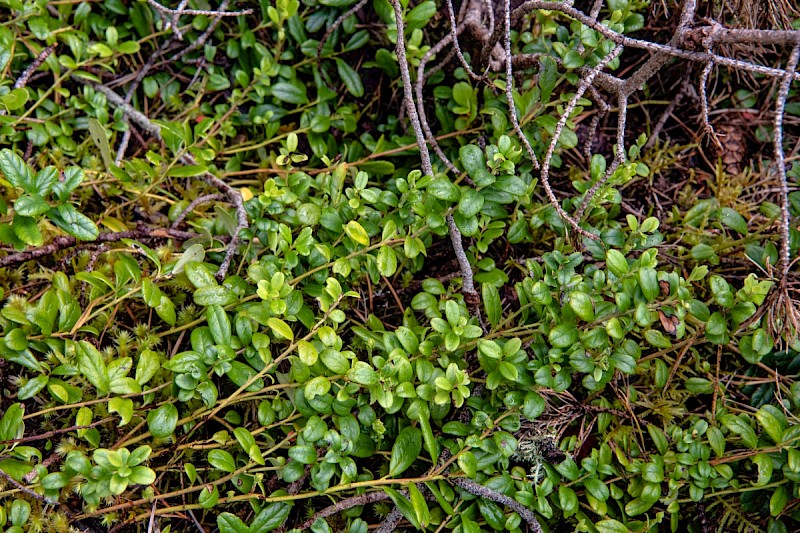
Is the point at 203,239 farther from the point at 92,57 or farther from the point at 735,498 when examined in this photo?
the point at 735,498

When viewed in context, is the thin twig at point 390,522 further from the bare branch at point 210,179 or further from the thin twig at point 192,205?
the thin twig at point 192,205

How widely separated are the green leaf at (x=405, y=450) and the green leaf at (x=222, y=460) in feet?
1.87

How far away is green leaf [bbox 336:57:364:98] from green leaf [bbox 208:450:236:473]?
1.84m

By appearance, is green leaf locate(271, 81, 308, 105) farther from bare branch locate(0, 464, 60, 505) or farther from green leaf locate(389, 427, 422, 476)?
bare branch locate(0, 464, 60, 505)

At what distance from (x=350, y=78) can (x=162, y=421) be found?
1878mm

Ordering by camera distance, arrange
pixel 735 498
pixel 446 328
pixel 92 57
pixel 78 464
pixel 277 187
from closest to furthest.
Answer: pixel 78 464 → pixel 446 328 → pixel 735 498 → pixel 277 187 → pixel 92 57

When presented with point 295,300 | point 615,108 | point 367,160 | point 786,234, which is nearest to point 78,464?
point 295,300

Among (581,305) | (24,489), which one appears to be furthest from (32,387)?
(581,305)

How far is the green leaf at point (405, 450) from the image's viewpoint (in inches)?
83.0

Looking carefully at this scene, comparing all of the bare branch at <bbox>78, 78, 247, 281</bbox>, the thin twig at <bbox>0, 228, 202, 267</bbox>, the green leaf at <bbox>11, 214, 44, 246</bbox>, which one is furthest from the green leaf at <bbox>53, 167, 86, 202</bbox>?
the bare branch at <bbox>78, 78, 247, 281</bbox>

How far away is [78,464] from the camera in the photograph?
1.87 m

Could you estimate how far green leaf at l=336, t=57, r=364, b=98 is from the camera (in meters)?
2.96

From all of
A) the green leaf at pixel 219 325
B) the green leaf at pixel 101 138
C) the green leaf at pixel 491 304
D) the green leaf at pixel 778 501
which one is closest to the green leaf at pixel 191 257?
the green leaf at pixel 219 325

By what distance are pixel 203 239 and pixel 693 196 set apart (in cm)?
236
